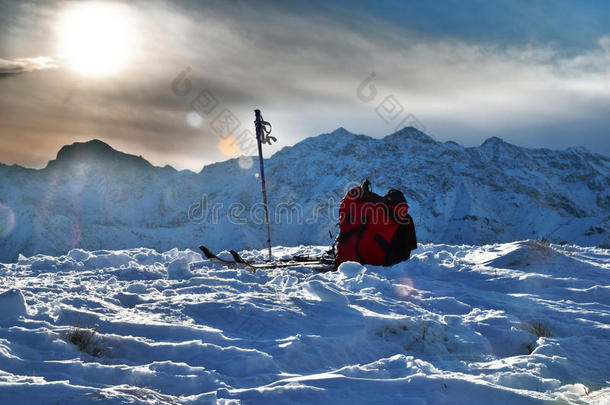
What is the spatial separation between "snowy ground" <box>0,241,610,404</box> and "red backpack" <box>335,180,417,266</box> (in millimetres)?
2048

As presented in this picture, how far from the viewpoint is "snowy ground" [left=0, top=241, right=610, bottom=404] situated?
2.58 meters

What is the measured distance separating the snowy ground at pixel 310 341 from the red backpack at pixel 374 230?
2.05 meters

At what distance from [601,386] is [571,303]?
8.25ft

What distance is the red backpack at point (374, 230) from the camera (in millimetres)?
8562

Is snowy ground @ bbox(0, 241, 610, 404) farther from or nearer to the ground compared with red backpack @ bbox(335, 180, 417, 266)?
nearer to the ground

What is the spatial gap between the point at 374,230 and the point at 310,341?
5.28 m

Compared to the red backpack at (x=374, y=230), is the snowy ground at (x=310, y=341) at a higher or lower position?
lower

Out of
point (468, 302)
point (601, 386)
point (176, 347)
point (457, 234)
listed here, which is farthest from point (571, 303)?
point (457, 234)

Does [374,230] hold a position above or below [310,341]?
above

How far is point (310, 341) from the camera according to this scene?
357cm

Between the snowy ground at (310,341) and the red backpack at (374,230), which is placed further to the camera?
the red backpack at (374,230)

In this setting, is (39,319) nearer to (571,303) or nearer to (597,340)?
(597,340)

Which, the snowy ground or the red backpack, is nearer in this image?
the snowy ground

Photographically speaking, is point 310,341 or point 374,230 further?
point 374,230
